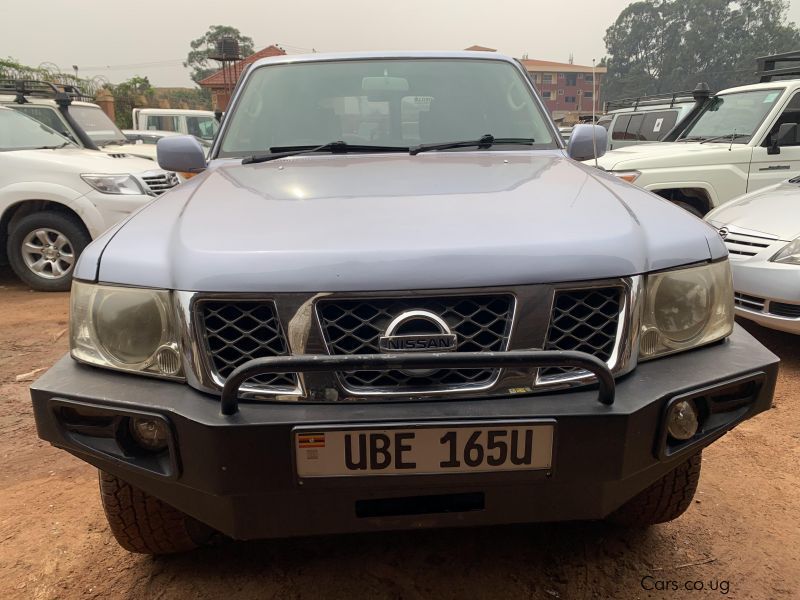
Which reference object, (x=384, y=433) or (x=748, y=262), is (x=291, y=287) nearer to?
(x=384, y=433)

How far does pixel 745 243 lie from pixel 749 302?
416mm

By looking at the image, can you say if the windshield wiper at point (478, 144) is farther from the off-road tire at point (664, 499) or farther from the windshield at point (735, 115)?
the windshield at point (735, 115)

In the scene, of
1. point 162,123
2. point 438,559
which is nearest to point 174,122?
point 162,123

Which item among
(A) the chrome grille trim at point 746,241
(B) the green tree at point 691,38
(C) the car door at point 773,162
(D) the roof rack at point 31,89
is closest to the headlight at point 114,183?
(D) the roof rack at point 31,89

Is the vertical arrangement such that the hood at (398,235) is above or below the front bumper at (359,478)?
above

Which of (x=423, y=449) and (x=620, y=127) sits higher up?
(x=620, y=127)

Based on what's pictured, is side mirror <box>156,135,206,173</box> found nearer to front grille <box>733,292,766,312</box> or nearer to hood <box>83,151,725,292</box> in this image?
hood <box>83,151,725,292</box>

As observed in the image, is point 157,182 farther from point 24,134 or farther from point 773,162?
point 773,162

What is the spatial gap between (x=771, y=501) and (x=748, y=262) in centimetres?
199

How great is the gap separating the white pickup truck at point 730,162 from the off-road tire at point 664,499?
4.75m

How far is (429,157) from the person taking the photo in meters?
2.53

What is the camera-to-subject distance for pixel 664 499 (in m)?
2.02

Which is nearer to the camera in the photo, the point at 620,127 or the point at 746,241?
the point at 746,241

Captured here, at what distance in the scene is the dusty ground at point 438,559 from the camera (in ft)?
6.39
